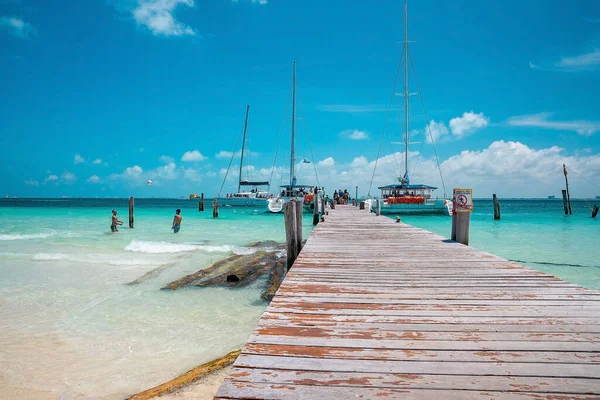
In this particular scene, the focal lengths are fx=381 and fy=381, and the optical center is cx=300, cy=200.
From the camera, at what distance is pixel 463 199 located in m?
8.55

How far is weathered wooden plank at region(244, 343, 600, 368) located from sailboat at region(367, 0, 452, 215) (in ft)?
108

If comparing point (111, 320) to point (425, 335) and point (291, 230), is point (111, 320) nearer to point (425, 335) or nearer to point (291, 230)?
point (291, 230)

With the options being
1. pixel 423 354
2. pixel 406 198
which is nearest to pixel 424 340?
pixel 423 354

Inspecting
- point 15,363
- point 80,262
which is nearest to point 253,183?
point 80,262

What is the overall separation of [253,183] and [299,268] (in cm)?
6341

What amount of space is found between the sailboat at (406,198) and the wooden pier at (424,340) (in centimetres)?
3113

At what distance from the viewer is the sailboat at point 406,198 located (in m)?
37.1

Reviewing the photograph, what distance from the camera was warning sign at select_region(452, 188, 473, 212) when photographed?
8.53m

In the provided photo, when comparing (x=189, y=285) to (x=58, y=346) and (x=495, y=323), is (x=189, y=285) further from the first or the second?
(x=495, y=323)

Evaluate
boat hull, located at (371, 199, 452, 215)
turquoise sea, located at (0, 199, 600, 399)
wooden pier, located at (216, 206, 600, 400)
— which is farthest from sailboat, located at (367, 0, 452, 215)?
wooden pier, located at (216, 206, 600, 400)

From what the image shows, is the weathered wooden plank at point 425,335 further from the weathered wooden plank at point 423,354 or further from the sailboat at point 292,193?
the sailboat at point 292,193

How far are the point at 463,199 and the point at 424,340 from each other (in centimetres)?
642

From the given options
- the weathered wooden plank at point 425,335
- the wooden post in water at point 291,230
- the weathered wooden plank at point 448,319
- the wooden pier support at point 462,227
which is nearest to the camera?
the weathered wooden plank at point 425,335

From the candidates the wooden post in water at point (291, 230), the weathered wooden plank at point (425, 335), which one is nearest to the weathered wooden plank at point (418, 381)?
the weathered wooden plank at point (425, 335)
